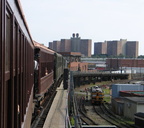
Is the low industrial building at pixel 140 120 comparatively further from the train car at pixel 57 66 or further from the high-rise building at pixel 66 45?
the high-rise building at pixel 66 45

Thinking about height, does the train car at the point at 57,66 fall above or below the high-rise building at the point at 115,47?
below

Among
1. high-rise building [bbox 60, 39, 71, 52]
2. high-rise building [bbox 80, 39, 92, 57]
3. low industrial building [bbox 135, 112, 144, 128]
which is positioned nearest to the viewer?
low industrial building [bbox 135, 112, 144, 128]

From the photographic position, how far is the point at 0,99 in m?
3.17

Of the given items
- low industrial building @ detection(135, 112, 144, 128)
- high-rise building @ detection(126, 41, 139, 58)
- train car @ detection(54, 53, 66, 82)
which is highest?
high-rise building @ detection(126, 41, 139, 58)

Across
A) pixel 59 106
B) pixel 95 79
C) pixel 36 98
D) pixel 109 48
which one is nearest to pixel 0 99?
pixel 36 98

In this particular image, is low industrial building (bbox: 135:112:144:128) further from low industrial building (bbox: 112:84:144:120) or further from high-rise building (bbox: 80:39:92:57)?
high-rise building (bbox: 80:39:92:57)

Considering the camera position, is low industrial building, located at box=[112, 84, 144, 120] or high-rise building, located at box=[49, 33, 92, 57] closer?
low industrial building, located at box=[112, 84, 144, 120]

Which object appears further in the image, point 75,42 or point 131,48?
point 131,48

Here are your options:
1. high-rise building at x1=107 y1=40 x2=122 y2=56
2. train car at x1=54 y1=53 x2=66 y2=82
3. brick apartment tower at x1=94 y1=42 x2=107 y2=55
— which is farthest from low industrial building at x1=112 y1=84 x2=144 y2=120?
brick apartment tower at x1=94 y1=42 x2=107 y2=55

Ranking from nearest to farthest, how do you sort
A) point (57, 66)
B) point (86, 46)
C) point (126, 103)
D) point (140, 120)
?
point (140, 120), point (57, 66), point (126, 103), point (86, 46)

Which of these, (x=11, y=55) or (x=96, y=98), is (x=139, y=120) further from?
(x=11, y=55)

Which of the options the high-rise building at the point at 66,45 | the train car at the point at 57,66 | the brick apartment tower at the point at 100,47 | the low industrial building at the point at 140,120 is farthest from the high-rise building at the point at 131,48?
the low industrial building at the point at 140,120

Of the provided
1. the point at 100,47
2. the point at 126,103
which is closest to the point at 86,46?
the point at 100,47

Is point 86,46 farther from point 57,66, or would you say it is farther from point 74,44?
point 57,66
